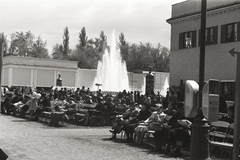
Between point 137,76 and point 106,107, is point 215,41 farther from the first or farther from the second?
point 137,76

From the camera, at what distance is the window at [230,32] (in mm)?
27755

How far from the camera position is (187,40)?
107 feet

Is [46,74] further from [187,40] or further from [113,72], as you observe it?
[187,40]

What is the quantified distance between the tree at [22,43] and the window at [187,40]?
5795cm

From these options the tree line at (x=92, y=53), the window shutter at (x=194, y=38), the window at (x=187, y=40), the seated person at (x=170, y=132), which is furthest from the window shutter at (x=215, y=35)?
the tree line at (x=92, y=53)

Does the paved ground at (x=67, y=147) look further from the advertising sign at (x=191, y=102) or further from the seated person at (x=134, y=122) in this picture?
the advertising sign at (x=191, y=102)

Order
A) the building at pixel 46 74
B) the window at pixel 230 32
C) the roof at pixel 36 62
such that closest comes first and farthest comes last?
the window at pixel 230 32 < the building at pixel 46 74 < the roof at pixel 36 62

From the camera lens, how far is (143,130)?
40.9ft

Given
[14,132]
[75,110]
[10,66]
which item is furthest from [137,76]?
[14,132]

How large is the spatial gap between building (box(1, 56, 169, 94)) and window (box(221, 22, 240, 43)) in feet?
106

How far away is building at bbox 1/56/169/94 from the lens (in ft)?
208

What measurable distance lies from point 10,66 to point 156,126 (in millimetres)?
53951

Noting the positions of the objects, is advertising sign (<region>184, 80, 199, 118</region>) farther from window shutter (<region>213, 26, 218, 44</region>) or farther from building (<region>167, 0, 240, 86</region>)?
window shutter (<region>213, 26, 218, 44</region>)

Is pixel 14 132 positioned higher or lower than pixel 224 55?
lower
